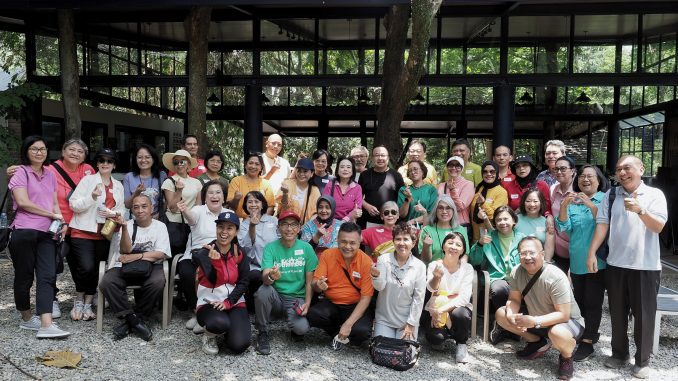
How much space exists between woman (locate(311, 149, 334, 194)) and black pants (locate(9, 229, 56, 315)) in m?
2.54

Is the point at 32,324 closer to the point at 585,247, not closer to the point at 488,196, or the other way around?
the point at 488,196

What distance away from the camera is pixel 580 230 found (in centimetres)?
468

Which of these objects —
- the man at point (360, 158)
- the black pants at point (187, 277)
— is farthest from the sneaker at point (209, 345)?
the man at point (360, 158)

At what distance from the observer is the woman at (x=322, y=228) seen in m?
5.00

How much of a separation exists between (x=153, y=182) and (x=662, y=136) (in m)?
11.9

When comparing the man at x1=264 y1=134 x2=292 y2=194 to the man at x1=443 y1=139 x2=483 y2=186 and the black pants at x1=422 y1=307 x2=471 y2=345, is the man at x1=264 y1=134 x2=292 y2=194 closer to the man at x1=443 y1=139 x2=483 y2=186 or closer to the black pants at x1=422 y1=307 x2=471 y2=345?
the man at x1=443 y1=139 x2=483 y2=186

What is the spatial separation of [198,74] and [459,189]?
14.6ft

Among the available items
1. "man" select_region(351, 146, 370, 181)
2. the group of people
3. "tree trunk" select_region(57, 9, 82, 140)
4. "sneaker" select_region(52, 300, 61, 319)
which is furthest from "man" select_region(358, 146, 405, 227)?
"tree trunk" select_region(57, 9, 82, 140)

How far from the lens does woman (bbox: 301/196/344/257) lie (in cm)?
500

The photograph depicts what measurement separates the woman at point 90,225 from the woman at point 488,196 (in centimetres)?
343

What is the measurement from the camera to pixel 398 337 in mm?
4559

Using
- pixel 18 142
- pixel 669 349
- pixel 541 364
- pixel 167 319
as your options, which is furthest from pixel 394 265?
pixel 18 142

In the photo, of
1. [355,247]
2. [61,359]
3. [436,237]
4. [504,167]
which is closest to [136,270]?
[61,359]

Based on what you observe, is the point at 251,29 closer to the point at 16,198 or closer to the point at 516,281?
the point at 16,198
